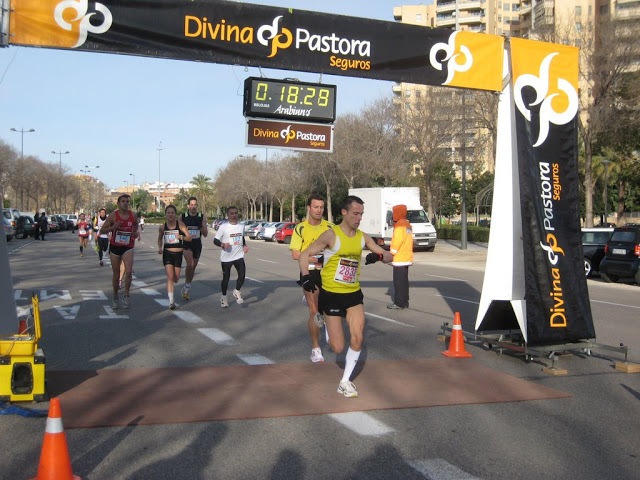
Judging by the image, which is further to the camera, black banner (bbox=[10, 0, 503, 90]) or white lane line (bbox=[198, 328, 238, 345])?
white lane line (bbox=[198, 328, 238, 345])

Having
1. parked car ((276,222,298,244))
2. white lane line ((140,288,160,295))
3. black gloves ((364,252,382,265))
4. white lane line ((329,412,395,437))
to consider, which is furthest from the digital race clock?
parked car ((276,222,298,244))

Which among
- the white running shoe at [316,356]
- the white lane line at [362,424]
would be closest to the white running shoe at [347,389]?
the white lane line at [362,424]

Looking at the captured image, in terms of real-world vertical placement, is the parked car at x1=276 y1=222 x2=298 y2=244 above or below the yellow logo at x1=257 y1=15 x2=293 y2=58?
below

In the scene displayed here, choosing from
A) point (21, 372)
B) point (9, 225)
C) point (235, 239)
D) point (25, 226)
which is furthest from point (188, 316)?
point (25, 226)

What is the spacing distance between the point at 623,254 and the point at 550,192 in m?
12.6

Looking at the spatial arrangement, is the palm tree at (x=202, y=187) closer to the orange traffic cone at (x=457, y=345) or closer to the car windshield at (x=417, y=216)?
the car windshield at (x=417, y=216)

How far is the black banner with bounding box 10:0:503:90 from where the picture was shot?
8.19 metres

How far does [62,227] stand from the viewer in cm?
7350

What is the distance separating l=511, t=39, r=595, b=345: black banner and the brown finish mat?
1.24 meters

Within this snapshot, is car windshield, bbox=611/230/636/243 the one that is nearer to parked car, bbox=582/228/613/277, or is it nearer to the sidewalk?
parked car, bbox=582/228/613/277

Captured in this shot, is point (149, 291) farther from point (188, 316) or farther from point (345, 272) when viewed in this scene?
point (345, 272)

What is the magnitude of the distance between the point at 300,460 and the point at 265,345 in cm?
449

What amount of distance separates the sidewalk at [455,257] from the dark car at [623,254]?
570cm

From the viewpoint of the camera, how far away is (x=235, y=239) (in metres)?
12.9
